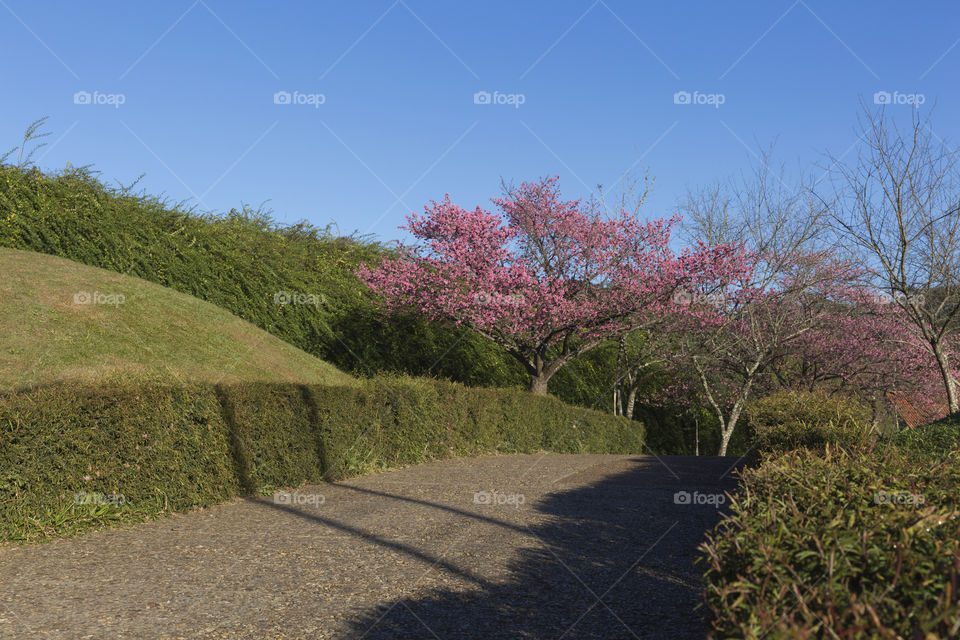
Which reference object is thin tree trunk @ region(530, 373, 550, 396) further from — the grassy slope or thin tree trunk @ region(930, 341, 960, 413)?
thin tree trunk @ region(930, 341, 960, 413)

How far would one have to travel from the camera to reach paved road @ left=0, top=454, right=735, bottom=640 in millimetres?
4699

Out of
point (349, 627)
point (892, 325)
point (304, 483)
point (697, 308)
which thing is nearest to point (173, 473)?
point (304, 483)

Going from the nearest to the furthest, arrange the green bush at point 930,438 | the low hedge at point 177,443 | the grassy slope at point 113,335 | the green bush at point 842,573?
1. the green bush at point 842,573
2. the low hedge at point 177,443
3. the green bush at point 930,438
4. the grassy slope at point 113,335

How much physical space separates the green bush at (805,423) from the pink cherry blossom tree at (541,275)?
277 inches

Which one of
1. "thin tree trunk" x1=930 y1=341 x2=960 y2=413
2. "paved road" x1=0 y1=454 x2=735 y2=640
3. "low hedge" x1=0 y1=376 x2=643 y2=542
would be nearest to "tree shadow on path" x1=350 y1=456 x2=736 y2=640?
"paved road" x1=0 y1=454 x2=735 y2=640

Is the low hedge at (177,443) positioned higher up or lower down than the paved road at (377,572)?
higher up

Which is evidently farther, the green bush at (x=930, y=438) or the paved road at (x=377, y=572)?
the green bush at (x=930, y=438)

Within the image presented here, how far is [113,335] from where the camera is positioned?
12.0 m

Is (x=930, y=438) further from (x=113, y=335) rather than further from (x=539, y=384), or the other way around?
(x=113, y=335)

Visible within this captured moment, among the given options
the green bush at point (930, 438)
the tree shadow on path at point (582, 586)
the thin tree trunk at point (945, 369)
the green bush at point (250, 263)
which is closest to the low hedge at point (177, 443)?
the tree shadow on path at point (582, 586)

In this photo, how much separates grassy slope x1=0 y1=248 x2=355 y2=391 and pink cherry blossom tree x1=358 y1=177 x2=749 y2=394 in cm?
375

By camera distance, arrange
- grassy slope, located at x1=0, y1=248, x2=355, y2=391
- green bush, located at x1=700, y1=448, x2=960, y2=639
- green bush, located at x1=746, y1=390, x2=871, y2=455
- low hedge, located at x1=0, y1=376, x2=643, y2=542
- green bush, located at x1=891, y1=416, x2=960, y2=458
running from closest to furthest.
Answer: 1. green bush, located at x1=700, y1=448, x2=960, y2=639
2. low hedge, located at x1=0, y1=376, x2=643, y2=542
3. green bush, located at x1=746, y1=390, x2=871, y2=455
4. green bush, located at x1=891, y1=416, x2=960, y2=458
5. grassy slope, located at x1=0, y1=248, x2=355, y2=391

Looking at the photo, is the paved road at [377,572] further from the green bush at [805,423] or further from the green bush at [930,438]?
the green bush at [930,438]

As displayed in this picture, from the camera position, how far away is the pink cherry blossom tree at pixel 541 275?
17.5m
